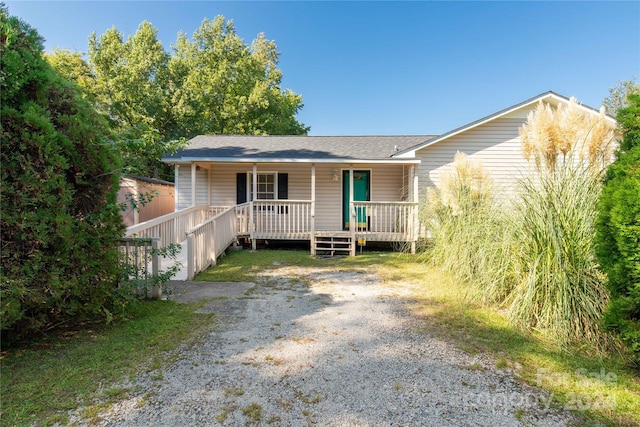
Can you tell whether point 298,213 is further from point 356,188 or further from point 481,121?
point 481,121

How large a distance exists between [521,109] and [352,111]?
16082 mm

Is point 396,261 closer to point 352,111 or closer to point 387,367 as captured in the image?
point 387,367

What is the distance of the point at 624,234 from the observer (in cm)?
232

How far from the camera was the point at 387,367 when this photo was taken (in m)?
2.62

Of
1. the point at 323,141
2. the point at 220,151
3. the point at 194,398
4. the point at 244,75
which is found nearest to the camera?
the point at 194,398

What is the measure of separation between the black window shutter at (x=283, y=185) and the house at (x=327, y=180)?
0.12ft

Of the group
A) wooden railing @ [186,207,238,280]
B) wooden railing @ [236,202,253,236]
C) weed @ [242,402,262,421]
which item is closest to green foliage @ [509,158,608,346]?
weed @ [242,402,262,421]

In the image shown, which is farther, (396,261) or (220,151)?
(220,151)

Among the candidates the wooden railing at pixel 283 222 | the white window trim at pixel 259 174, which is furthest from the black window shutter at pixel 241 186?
the wooden railing at pixel 283 222

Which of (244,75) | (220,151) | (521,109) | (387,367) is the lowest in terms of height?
(387,367)

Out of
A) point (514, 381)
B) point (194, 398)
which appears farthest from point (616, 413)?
point (194, 398)

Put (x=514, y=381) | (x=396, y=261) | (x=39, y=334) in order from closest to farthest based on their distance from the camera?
(x=514, y=381) → (x=39, y=334) → (x=396, y=261)

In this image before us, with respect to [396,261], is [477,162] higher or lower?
higher

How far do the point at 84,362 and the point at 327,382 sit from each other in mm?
2088
